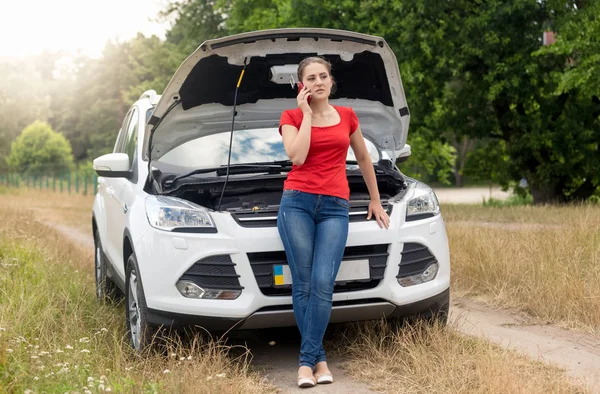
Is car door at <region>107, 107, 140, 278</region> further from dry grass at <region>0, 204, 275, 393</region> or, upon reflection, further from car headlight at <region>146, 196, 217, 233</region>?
car headlight at <region>146, 196, 217, 233</region>

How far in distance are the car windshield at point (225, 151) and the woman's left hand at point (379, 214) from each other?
1.11 meters

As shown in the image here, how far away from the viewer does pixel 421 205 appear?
4.91m

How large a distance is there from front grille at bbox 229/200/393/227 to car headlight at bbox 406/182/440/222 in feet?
0.48

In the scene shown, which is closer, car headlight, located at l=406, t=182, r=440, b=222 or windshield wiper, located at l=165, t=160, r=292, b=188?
car headlight, located at l=406, t=182, r=440, b=222

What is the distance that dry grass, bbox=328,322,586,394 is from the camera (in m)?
3.95

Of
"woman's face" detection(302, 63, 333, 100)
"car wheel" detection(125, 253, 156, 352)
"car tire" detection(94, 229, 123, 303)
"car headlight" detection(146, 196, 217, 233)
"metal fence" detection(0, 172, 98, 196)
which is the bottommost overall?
"metal fence" detection(0, 172, 98, 196)

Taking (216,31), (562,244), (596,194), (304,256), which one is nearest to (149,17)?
(216,31)

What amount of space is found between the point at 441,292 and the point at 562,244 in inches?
119

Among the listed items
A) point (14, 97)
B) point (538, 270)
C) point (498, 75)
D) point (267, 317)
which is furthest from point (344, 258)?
point (14, 97)

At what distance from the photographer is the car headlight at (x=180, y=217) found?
14.8 ft

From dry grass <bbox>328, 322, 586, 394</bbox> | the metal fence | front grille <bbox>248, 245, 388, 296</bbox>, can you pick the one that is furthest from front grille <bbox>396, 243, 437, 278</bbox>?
the metal fence

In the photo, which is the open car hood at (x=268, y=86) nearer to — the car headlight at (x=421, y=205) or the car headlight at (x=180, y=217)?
the car headlight at (x=180, y=217)

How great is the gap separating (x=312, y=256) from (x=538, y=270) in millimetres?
2972

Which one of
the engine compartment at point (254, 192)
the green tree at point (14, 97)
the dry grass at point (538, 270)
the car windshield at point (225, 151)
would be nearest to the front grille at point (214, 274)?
the engine compartment at point (254, 192)
